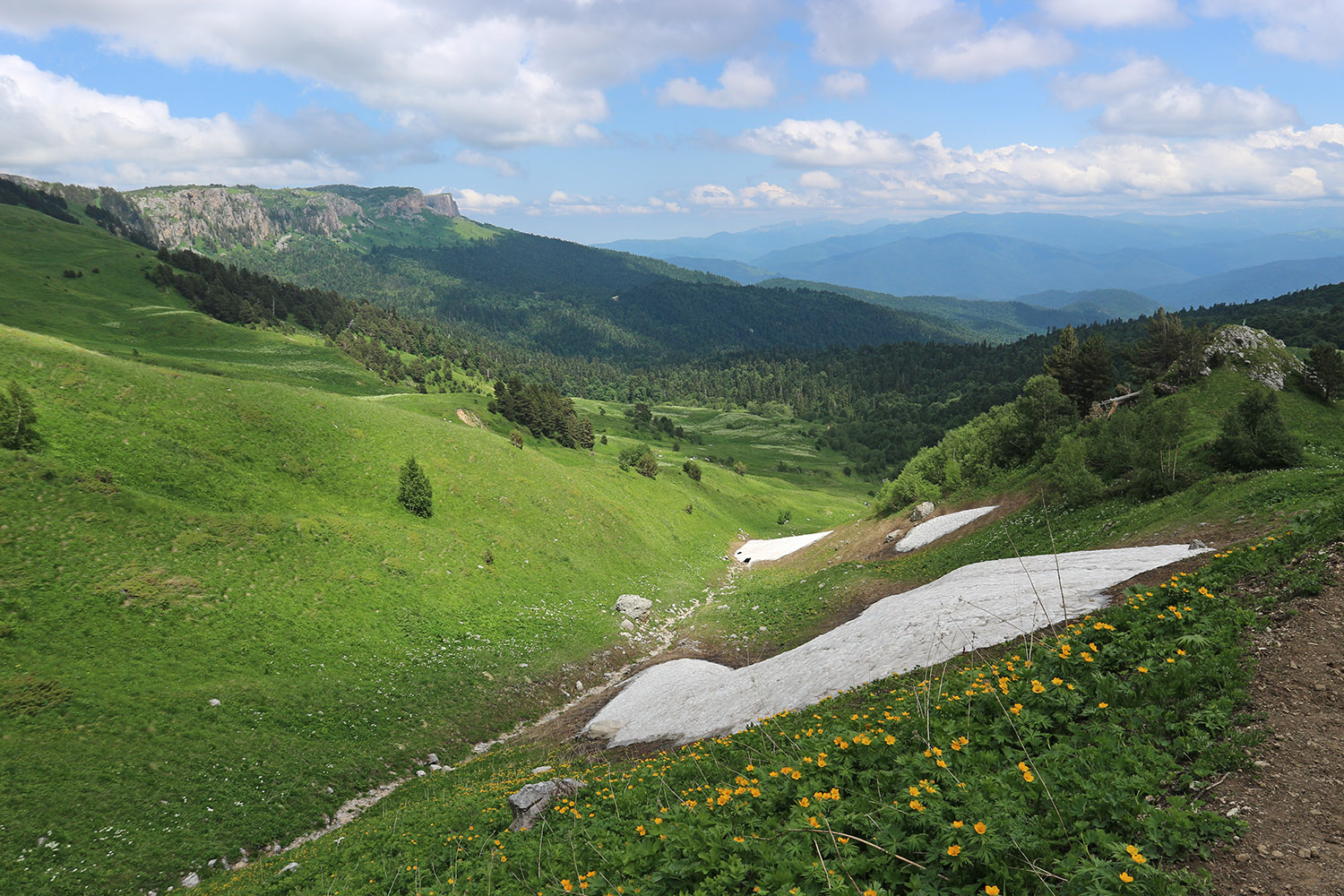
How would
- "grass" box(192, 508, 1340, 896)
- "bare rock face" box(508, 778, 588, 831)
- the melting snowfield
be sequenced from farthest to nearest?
the melting snowfield, "bare rock face" box(508, 778, 588, 831), "grass" box(192, 508, 1340, 896)

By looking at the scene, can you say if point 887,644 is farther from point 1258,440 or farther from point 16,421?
point 16,421

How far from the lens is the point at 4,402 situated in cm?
2856

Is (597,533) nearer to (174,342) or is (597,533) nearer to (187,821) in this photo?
(187,821)

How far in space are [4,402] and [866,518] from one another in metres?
67.5

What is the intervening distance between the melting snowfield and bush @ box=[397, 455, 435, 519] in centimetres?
2231

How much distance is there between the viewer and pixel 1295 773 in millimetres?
6770

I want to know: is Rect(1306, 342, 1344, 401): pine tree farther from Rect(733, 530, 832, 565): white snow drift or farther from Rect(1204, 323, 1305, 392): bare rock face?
Rect(733, 530, 832, 565): white snow drift

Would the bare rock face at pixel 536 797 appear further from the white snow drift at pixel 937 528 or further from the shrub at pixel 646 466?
the shrub at pixel 646 466

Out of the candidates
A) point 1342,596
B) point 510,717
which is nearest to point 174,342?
point 510,717

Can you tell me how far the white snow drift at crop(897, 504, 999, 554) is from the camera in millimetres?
44188

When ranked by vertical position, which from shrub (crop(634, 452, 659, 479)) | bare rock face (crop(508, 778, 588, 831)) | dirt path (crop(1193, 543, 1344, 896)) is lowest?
shrub (crop(634, 452, 659, 479))

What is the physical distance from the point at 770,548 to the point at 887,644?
49.3m

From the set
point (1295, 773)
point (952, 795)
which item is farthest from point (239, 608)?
point (1295, 773)

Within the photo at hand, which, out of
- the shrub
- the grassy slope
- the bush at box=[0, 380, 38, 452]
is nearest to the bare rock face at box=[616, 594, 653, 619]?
the grassy slope
